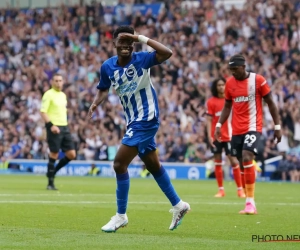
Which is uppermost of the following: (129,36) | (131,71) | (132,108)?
(129,36)

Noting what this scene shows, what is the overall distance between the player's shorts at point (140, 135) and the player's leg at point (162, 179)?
0.26ft

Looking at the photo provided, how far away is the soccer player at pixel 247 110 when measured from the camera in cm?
1334

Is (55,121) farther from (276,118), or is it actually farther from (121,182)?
(121,182)

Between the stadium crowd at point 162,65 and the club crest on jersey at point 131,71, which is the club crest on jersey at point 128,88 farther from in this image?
the stadium crowd at point 162,65

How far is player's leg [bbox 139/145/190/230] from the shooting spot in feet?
34.1

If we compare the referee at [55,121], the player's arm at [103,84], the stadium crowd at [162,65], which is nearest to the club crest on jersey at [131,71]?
the player's arm at [103,84]

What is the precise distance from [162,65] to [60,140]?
48.5 ft

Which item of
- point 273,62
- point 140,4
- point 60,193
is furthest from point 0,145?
point 60,193

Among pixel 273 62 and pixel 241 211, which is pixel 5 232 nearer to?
pixel 241 211

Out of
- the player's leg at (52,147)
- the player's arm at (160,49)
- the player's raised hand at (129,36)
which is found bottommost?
the player's leg at (52,147)

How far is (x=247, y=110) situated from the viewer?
13.9m

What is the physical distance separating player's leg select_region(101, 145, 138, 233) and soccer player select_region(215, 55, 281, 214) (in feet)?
10.7

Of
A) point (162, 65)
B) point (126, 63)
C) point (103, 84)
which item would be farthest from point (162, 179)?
point (162, 65)

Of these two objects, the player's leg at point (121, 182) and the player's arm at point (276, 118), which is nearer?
the player's leg at point (121, 182)
